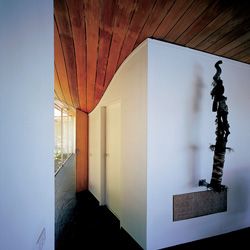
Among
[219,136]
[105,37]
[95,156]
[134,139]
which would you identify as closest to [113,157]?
[95,156]

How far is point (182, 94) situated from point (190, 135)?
502 mm

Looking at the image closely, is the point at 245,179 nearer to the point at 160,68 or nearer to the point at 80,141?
the point at 160,68

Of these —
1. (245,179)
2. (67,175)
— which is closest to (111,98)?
(245,179)

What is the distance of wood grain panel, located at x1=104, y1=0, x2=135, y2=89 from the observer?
4.18ft

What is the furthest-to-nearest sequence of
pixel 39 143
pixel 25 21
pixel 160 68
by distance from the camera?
pixel 160 68, pixel 39 143, pixel 25 21

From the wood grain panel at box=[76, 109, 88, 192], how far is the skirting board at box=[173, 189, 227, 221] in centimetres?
292

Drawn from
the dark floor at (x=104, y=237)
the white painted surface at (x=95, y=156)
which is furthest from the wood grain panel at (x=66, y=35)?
the dark floor at (x=104, y=237)

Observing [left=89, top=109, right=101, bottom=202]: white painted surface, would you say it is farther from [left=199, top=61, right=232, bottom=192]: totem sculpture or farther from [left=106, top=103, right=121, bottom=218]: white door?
[left=199, top=61, right=232, bottom=192]: totem sculpture

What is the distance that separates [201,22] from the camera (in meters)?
1.53

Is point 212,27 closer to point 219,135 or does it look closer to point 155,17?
point 155,17

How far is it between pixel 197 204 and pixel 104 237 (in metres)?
1.33

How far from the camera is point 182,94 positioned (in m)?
2.01

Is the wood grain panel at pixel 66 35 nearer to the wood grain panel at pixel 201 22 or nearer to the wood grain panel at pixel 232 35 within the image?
the wood grain panel at pixel 201 22

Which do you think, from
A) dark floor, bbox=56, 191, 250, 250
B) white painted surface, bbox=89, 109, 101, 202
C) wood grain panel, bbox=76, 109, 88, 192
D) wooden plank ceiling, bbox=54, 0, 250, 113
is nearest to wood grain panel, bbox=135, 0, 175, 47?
wooden plank ceiling, bbox=54, 0, 250, 113
